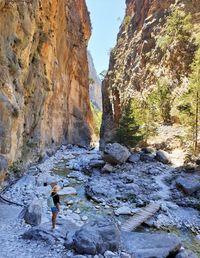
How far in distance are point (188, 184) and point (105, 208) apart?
20.7ft

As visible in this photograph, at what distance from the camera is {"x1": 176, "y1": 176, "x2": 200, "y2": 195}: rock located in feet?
→ 60.3

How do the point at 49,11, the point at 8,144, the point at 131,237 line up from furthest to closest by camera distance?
the point at 49,11 → the point at 8,144 → the point at 131,237

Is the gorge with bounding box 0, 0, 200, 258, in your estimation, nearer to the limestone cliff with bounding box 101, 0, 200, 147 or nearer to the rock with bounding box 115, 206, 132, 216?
the rock with bounding box 115, 206, 132, 216

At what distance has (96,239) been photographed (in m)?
10.2

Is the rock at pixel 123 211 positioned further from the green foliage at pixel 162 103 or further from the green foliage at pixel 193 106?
the green foliage at pixel 162 103

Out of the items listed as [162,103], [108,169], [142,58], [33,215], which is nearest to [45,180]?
[108,169]

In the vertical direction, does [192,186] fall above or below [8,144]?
below

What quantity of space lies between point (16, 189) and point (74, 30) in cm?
3819

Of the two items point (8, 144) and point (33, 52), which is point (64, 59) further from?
point (8, 144)

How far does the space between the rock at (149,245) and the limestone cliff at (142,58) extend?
2849 cm

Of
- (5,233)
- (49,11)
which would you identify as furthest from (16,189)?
(49,11)

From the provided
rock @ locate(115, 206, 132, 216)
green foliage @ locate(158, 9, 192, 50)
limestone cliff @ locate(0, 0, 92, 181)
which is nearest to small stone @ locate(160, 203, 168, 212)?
rock @ locate(115, 206, 132, 216)

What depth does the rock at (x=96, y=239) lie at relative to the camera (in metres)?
9.89

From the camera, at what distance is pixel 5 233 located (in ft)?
35.8
